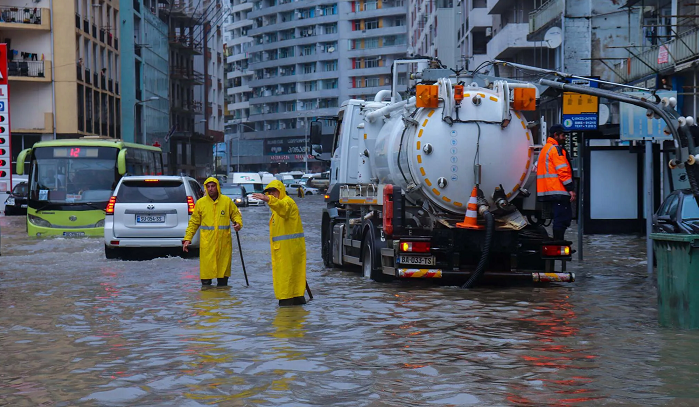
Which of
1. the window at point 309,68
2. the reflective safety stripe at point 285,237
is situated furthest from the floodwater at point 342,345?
the window at point 309,68

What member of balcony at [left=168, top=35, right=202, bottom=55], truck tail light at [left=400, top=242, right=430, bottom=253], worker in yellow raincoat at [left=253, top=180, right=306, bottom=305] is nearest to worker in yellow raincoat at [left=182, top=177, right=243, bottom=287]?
truck tail light at [left=400, top=242, right=430, bottom=253]

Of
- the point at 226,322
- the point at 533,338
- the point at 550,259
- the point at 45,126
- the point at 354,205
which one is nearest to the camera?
the point at 533,338

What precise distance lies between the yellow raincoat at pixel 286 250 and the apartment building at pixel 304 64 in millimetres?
115734

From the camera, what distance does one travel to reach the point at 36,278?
1770cm

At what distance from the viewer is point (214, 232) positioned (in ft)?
51.3

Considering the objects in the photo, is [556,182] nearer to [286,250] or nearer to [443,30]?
[286,250]

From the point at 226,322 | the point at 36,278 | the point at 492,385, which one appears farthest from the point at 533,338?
the point at 36,278

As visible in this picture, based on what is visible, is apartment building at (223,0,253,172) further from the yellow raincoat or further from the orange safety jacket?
the yellow raincoat

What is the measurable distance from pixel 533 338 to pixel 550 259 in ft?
17.1

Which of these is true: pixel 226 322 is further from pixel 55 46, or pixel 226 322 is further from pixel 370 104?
pixel 55 46

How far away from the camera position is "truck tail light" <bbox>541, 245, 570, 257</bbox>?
15.3 metres

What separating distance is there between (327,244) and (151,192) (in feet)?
11.7

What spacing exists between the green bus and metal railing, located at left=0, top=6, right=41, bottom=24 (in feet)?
97.3

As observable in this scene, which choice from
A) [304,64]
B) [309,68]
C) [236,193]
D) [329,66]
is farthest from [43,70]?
[304,64]
